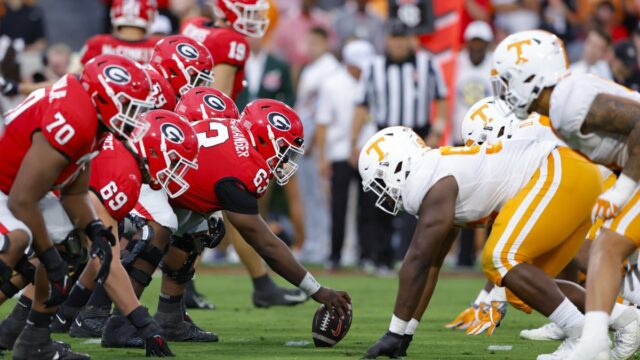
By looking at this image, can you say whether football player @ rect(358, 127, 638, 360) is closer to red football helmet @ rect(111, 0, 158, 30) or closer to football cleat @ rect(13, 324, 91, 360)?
football cleat @ rect(13, 324, 91, 360)

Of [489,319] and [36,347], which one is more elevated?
[36,347]

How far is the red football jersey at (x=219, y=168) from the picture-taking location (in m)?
6.27

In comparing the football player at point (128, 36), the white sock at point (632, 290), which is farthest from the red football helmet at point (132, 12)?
the white sock at point (632, 290)

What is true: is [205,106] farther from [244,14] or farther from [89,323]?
[244,14]

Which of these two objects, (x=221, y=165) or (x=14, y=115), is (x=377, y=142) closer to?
(x=221, y=165)

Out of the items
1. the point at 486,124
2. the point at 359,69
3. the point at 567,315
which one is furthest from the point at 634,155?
the point at 359,69

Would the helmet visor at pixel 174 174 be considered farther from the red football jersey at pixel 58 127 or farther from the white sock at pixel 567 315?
the white sock at pixel 567 315

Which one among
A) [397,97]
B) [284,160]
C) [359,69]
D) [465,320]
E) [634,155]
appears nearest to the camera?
[634,155]

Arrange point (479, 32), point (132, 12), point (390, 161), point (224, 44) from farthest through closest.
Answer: point (479, 32)
point (132, 12)
point (224, 44)
point (390, 161)

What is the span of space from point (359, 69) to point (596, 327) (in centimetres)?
769

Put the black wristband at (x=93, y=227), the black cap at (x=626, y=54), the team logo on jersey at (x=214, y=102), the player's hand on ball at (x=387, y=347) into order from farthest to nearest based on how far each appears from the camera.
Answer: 1. the black cap at (x=626, y=54)
2. the team logo on jersey at (x=214, y=102)
3. the player's hand on ball at (x=387, y=347)
4. the black wristband at (x=93, y=227)

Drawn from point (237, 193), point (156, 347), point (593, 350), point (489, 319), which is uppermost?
point (237, 193)

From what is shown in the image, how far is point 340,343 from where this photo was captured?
21.4ft

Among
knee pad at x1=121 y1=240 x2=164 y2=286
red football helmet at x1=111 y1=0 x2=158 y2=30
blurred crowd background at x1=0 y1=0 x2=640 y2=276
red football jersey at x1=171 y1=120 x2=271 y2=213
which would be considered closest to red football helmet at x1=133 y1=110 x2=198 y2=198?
red football jersey at x1=171 y1=120 x2=271 y2=213
